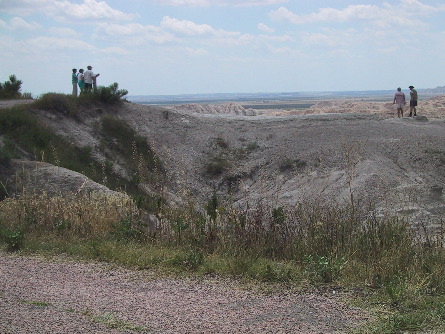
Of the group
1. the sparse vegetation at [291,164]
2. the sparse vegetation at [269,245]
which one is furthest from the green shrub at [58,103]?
the sparse vegetation at [269,245]

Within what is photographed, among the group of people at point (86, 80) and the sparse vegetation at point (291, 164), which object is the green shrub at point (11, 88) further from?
the sparse vegetation at point (291, 164)

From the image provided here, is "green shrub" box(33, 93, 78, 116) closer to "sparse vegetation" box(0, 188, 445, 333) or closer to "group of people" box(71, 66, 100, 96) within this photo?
"group of people" box(71, 66, 100, 96)

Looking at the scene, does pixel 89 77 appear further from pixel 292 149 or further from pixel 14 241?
pixel 14 241

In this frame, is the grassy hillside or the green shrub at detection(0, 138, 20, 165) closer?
the grassy hillside

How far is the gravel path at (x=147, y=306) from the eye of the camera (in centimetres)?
627

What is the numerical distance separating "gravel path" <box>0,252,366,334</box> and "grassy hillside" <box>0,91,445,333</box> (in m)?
0.45

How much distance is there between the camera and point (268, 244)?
934 centimetres

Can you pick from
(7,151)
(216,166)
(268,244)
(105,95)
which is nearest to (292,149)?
(216,166)

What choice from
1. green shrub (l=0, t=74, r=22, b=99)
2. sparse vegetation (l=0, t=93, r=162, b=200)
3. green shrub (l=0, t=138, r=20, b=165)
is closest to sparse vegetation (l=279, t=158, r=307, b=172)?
sparse vegetation (l=0, t=93, r=162, b=200)

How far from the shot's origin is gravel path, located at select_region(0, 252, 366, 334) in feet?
20.6

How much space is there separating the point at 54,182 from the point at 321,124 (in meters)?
16.5

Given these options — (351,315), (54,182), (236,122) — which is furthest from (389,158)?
(351,315)

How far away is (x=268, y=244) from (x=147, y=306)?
9.08ft

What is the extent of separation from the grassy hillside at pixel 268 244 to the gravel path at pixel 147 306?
45 cm
